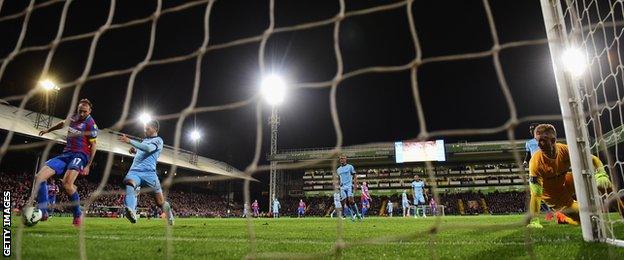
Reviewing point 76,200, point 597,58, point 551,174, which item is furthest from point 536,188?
point 76,200

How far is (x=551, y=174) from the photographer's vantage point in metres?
5.48

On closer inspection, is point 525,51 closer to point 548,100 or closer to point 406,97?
point 548,100

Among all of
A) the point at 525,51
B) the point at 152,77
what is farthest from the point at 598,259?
the point at 152,77

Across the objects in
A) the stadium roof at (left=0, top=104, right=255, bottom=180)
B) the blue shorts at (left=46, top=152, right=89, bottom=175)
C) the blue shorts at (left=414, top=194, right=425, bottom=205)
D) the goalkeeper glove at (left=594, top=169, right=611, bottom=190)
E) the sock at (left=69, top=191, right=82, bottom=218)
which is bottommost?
the goalkeeper glove at (left=594, top=169, right=611, bottom=190)

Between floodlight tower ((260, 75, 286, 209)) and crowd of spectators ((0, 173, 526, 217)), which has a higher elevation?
floodlight tower ((260, 75, 286, 209))

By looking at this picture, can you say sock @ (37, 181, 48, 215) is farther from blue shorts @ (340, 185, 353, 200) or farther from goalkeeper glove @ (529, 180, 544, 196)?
blue shorts @ (340, 185, 353, 200)

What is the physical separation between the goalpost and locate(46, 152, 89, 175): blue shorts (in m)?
6.15

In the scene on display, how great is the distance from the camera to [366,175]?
4538 centimetres

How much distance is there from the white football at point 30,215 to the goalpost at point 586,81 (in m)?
6.52

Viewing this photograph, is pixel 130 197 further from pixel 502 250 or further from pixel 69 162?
pixel 502 250

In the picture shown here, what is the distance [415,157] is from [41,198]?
32.0m

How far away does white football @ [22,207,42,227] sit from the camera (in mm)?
5715

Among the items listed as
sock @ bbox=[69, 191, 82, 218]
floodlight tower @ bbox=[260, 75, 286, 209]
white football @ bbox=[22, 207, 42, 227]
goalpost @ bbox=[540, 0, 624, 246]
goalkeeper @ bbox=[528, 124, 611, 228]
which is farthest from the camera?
floodlight tower @ bbox=[260, 75, 286, 209]

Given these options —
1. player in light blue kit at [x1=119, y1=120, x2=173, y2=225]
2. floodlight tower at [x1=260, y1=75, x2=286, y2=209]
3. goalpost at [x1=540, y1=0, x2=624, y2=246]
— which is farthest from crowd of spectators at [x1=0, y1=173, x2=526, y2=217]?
goalpost at [x1=540, y1=0, x2=624, y2=246]
